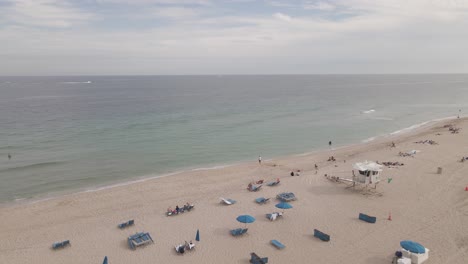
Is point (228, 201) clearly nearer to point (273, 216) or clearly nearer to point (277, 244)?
point (273, 216)

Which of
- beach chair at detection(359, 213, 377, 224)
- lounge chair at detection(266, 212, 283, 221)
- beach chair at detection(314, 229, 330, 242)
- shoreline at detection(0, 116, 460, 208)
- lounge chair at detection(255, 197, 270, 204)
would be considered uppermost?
beach chair at detection(359, 213, 377, 224)

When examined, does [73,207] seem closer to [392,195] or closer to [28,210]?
[28,210]

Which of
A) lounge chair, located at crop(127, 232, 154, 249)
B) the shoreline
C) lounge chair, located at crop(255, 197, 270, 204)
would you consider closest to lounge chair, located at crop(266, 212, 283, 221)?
lounge chair, located at crop(255, 197, 270, 204)

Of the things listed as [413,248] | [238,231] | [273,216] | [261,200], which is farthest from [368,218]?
[238,231]

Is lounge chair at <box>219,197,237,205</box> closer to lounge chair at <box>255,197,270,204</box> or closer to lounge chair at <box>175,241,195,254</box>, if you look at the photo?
lounge chair at <box>255,197,270,204</box>

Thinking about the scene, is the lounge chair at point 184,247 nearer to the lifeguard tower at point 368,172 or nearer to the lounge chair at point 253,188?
the lounge chair at point 253,188

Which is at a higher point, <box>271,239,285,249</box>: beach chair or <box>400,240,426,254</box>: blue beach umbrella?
<box>400,240,426,254</box>: blue beach umbrella

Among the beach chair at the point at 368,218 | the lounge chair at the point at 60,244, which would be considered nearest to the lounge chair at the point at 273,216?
the beach chair at the point at 368,218
